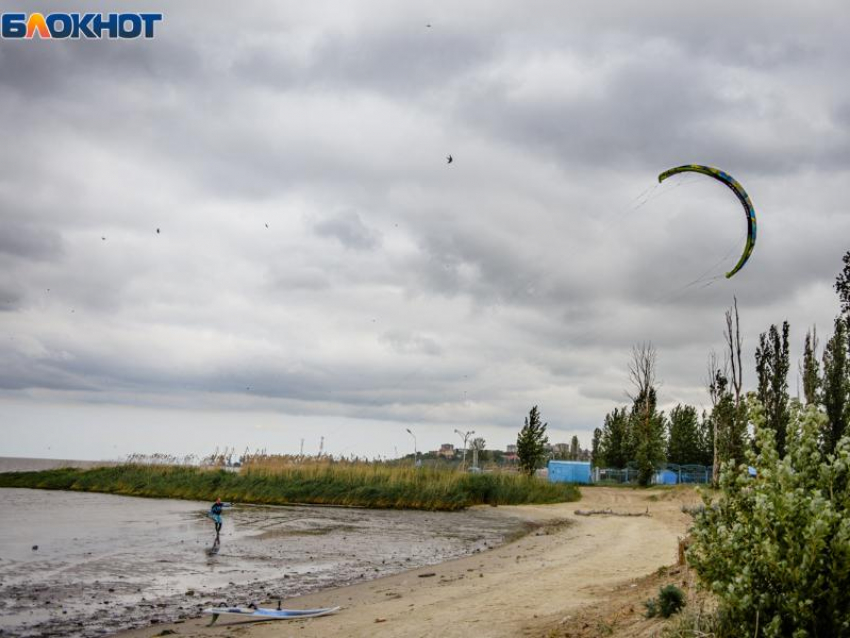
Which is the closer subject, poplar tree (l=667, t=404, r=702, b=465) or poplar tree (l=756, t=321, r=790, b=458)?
poplar tree (l=756, t=321, r=790, b=458)

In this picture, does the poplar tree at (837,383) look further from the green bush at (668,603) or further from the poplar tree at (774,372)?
the green bush at (668,603)

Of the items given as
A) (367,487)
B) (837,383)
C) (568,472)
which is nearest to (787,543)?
(367,487)

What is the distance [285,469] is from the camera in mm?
41812

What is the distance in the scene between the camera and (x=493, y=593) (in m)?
11.6

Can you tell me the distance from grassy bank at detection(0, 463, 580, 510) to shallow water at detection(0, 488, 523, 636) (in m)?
2.79

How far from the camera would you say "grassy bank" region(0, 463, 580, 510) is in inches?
1465

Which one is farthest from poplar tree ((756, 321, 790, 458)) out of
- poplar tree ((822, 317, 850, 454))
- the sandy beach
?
the sandy beach

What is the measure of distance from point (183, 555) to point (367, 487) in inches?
762

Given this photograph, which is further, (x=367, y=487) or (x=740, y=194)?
(x=367, y=487)

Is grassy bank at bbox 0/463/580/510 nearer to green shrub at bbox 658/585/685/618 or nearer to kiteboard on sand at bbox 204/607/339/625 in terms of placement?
kiteboard on sand at bbox 204/607/339/625

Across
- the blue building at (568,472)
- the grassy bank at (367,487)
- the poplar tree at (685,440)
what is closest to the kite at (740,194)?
the grassy bank at (367,487)

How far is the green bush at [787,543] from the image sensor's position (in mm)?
4633

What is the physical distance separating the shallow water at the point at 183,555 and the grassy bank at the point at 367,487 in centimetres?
279

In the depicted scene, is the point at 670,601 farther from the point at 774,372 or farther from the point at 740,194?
the point at 774,372
